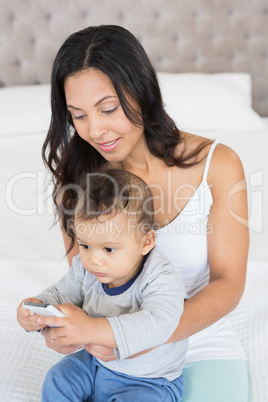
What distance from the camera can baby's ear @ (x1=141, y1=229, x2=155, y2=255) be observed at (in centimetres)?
114

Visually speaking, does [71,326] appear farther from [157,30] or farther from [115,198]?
[157,30]

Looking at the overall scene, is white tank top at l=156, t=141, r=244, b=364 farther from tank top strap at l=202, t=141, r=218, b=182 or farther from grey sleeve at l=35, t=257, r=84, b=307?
grey sleeve at l=35, t=257, r=84, b=307

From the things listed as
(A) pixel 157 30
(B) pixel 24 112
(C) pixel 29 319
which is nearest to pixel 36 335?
(C) pixel 29 319

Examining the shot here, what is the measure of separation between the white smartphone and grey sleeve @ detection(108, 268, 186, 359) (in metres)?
0.11

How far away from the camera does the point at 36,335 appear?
1449 mm

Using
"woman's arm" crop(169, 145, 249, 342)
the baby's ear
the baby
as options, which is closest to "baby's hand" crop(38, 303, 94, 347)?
the baby

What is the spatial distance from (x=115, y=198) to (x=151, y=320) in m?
0.28

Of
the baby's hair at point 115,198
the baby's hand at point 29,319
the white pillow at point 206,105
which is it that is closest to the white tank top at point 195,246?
the baby's hair at point 115,198

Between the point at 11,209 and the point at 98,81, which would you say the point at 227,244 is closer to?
the point at 98,81

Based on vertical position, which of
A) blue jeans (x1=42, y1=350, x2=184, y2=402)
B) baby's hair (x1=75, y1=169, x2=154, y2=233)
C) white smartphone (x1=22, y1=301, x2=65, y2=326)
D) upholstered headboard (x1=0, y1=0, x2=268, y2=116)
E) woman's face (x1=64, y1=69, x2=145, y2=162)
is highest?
upholstered headboard (x1=0, y1=0, x2=268, y2=116)

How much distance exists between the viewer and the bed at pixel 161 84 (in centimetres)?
213

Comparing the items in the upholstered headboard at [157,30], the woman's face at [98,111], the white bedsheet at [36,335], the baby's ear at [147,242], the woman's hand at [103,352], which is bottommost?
the white bedsheet at [36,335]

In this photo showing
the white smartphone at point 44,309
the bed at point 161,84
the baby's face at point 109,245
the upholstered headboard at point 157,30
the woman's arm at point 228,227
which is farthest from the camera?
the upholstered headboard at point 157,30

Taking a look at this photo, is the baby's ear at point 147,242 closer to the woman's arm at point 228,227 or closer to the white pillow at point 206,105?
the woman's arm at point 228,227
